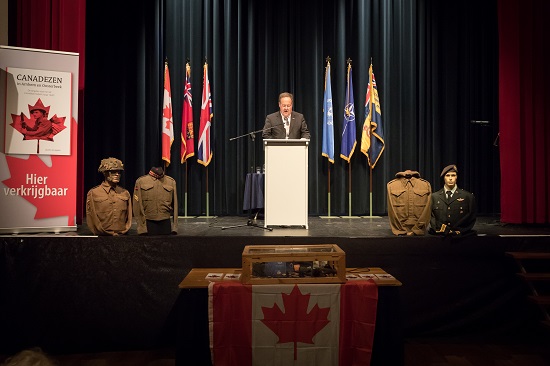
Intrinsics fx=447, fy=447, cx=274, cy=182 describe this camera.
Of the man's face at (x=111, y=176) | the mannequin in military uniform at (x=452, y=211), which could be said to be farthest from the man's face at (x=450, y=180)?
the man's face at (x=111, y=176)

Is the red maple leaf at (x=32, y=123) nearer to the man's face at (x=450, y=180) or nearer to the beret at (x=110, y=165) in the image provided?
the beret at (x=110, y=165)

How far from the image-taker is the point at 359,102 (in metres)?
7.04

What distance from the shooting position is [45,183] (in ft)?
13.9

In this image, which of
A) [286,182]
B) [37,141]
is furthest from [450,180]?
[37,141]

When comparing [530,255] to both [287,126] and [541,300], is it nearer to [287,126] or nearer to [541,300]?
[541,300]

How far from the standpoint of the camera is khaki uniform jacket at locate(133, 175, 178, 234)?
399 centimetres

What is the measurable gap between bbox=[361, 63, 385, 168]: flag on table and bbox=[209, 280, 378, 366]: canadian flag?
13.0ft

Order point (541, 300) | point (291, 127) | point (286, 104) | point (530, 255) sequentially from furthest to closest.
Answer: point (291, 127), point (286, 104), point (530, 255), point (541, 300)

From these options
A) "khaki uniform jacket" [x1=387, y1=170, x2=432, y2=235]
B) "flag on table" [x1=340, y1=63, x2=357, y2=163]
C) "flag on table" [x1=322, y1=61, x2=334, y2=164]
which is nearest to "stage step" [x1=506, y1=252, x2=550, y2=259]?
"khaki uniform jacket" [x1=387, y1=170, x2=432, y2=235]

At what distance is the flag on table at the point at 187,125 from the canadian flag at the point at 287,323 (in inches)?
Result: 155

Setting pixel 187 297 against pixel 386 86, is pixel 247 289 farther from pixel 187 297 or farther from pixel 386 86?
pixel 386 86

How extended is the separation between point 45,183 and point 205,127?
8.77 feet

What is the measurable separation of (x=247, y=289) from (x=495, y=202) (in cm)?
536

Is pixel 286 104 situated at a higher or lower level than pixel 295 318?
higher
